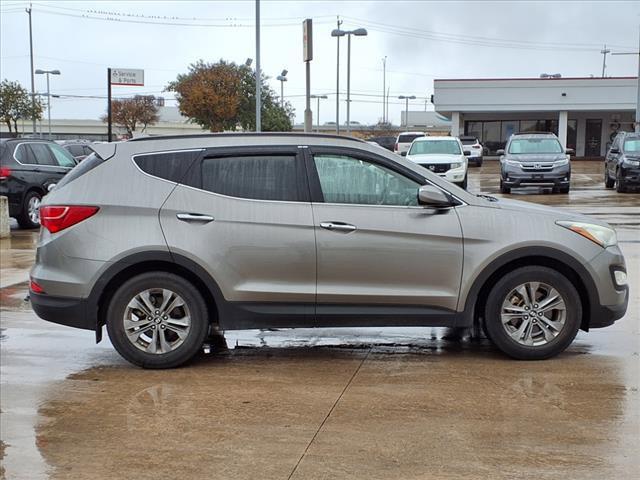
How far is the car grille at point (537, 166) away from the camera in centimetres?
2205

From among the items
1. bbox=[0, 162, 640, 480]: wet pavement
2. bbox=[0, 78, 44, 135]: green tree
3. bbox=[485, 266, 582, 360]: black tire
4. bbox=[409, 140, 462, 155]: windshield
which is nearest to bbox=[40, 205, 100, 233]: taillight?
bbox=[0, 162, 640, 480]: wet pavement

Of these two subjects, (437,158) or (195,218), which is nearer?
(195,218)

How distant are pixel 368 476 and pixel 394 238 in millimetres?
2214

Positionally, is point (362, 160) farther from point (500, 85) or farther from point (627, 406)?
point (500, 85)

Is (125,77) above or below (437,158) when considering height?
above

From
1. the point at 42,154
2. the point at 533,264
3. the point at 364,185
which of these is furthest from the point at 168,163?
the point at 42,154

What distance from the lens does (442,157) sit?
23672 millimetres

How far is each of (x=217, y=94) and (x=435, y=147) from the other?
65.1 ft

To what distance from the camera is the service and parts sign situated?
2784 centimetres

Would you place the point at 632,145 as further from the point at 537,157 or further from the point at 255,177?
the point at 255,177

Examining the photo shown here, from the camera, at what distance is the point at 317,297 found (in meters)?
5.84

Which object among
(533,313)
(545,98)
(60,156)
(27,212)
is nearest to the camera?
(533,313)

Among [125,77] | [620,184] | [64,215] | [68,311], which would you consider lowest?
[68,311]

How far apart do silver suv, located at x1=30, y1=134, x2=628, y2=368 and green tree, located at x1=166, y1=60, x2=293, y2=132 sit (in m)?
36.0
